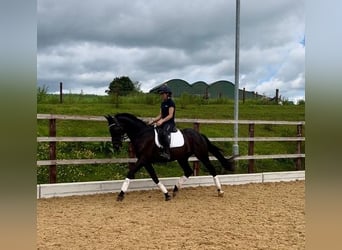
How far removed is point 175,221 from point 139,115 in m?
5.54

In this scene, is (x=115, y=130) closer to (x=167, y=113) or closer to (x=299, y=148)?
(x=167, y=113)

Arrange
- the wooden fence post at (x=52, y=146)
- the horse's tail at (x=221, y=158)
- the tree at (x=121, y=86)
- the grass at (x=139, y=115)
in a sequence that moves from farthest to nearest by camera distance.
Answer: the tree at (x=121, y=86) < the grass at (x=139, y=115) < the horse's tail at (x=221, y=158) < the wooden fence post at (x=52, y=146)

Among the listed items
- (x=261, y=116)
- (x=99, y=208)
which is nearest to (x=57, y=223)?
(x=99, y=208)

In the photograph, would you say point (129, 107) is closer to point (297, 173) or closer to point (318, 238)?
point (297, 173)

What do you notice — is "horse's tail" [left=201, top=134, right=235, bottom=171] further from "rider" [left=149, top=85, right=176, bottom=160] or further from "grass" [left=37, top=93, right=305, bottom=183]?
"grass" [left=37, top=93, right=305, bottom=183]

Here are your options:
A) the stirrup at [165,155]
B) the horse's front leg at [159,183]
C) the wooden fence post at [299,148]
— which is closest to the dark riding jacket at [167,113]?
the stirrup at [165,155]

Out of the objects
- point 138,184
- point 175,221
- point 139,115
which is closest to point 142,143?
point 138,184

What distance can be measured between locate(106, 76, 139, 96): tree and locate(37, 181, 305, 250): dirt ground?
578 centimetres

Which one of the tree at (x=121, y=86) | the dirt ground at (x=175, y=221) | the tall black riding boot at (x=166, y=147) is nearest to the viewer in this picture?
the dirt ground at (x=175, y=221)

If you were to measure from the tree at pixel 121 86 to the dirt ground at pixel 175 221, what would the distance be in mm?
5777

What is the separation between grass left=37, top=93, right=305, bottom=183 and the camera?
7230 millimetres

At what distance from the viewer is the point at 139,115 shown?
9789 mm

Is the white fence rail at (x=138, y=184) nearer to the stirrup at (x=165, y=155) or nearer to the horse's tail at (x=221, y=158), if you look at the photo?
the horse's tail at (x=221, y=158)

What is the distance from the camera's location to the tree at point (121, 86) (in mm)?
11547
